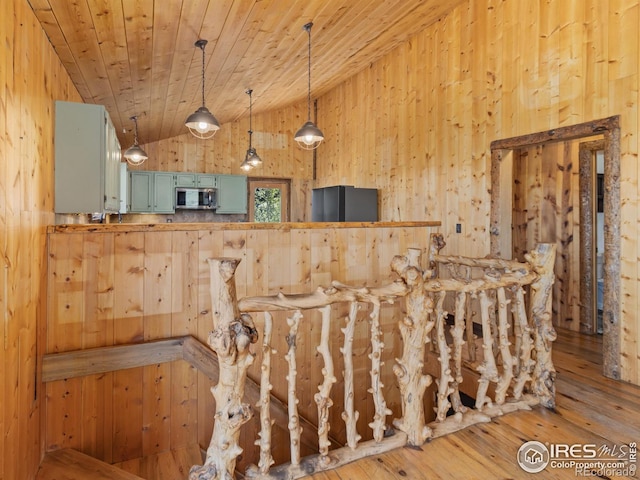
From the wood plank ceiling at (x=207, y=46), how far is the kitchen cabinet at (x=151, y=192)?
70 centimetres

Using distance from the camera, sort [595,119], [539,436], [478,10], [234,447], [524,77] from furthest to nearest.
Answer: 1. [478,10]
2. [524,77]
3. [595,119]
4. [539,436]
5. [234,447]

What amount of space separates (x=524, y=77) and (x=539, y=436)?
3.14 m

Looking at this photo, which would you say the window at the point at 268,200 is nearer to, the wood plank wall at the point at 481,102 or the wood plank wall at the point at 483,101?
the wood plank wall at the point at 481,102

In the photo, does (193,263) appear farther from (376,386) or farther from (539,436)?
(539,436)

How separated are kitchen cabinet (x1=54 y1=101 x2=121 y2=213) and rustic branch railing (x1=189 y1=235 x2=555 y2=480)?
5.19 feet

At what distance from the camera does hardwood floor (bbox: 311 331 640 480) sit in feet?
5.82

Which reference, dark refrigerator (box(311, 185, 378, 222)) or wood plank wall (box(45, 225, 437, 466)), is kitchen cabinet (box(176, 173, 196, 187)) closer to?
dark refrigerator (box(311, 185, 378, 222))

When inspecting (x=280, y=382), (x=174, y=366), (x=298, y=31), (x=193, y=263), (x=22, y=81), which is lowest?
(x=280, y=382)

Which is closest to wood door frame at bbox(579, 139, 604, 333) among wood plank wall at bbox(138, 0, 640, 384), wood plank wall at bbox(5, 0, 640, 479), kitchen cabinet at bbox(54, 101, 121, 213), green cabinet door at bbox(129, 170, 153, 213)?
wood plank wall at bbox(138, 0, 640, 384)

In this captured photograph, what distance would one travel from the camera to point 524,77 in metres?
3.59

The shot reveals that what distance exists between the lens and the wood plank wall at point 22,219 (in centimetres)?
161

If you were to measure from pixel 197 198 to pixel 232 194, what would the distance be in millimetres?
643

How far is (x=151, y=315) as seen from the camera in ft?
8.78

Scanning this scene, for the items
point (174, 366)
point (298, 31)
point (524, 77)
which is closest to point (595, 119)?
point (524, 77)
